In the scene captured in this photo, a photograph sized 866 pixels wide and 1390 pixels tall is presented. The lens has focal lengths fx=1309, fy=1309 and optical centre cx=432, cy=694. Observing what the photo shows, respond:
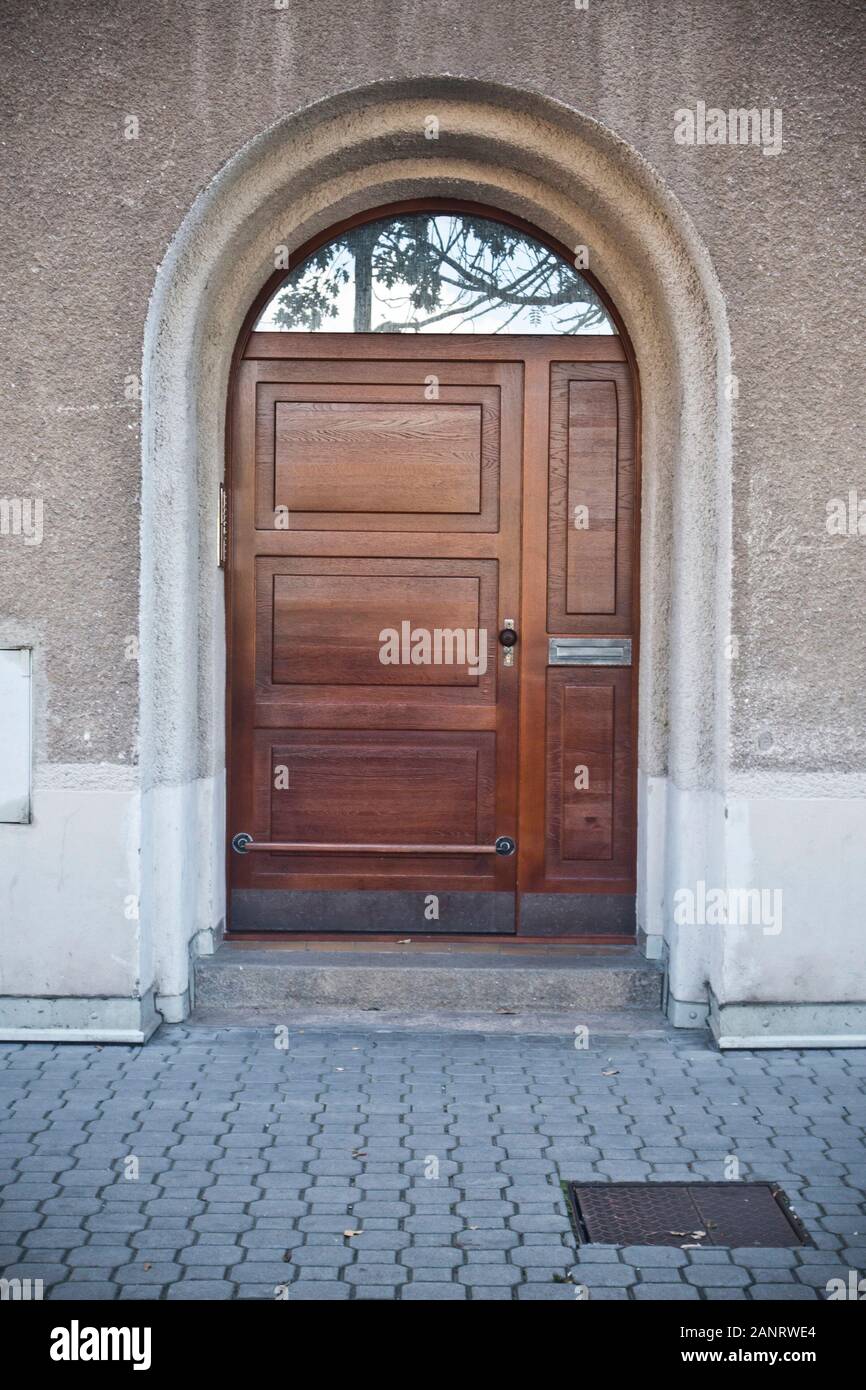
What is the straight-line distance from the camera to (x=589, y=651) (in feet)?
18.4

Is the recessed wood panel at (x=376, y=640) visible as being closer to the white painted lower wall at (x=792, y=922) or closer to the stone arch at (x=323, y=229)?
the stone arch at (x=323, y=229)

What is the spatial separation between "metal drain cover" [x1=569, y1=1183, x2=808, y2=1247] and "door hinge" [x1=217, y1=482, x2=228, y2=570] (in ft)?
9.55

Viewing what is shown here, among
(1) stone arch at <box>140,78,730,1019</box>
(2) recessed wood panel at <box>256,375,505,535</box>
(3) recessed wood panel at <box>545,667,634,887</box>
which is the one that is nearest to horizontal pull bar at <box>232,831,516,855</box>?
(3) recessed wood panel at <box>545,667,634,887</box>

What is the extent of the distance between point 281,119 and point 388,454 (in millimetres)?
1358

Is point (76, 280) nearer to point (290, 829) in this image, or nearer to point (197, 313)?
point (197, 313)

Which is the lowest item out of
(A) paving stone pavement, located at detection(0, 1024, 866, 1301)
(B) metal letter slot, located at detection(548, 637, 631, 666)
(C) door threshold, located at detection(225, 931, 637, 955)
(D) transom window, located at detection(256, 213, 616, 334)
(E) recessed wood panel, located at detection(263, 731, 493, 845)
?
(A) paving stone pavement, located at detection(0, 1024, 866, 1301)

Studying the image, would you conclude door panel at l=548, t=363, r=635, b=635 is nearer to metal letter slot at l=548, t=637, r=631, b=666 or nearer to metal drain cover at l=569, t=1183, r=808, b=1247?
metal letter slot at l=548, t=637, r=631, b=666

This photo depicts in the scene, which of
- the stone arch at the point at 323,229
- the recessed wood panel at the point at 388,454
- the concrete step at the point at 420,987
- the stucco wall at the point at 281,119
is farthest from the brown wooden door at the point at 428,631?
the stucco wall at the point at 281,119

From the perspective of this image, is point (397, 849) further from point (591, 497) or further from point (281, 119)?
point (281, 119)

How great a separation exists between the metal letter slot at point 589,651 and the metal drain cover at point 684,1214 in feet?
7.75

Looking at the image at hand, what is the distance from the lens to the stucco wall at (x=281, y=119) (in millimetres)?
4945

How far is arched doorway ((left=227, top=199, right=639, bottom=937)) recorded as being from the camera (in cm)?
555

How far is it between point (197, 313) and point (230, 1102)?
298 centimetres

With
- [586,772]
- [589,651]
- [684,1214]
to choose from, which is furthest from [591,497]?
[684,1214]
